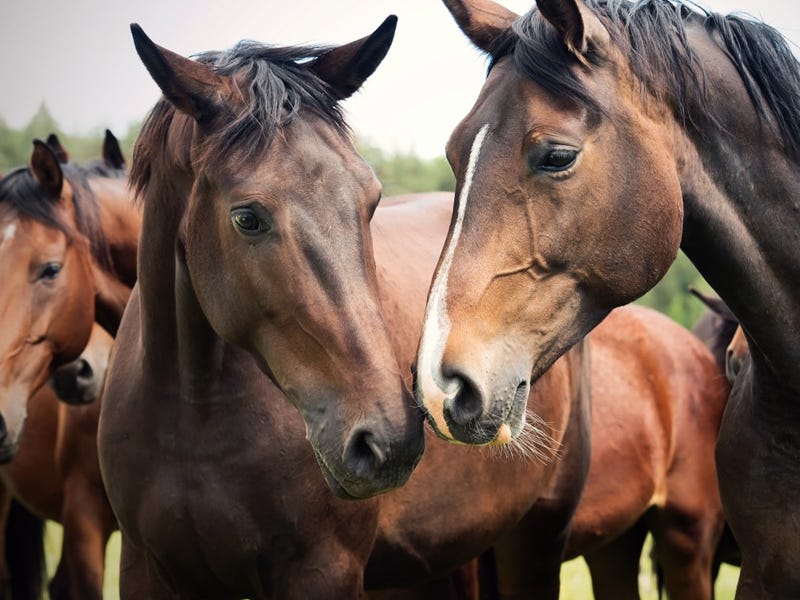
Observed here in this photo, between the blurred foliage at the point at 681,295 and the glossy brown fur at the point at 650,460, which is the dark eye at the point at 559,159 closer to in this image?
the glossy brown fur at the point at 650,460

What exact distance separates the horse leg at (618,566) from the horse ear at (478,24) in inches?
167

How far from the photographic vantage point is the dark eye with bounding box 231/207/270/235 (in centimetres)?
325

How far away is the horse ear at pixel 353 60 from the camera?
11.9 feet

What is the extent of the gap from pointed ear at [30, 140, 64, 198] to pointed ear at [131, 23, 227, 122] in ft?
7.46

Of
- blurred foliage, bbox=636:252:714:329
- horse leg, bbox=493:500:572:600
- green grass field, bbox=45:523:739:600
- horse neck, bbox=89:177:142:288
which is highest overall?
horse neck, bbox=89:177:142:288

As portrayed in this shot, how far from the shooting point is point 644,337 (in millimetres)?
7191

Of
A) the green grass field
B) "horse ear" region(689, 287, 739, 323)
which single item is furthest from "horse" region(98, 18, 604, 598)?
the green grass field

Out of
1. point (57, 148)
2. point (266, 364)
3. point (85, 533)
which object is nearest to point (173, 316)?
point (266, 364)

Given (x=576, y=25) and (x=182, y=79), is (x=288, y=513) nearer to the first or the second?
(x=182, y=79)

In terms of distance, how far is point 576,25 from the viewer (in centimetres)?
317

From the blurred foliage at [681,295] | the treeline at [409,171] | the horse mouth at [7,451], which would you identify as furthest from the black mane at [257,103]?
the blurred foliage at [681,295]

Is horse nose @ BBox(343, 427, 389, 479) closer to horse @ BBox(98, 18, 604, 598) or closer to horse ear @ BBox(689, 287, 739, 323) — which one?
horse @ BBox(98, 18, 604, 598)

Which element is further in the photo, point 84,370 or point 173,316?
point 84,370

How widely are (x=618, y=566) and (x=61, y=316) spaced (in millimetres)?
3774
